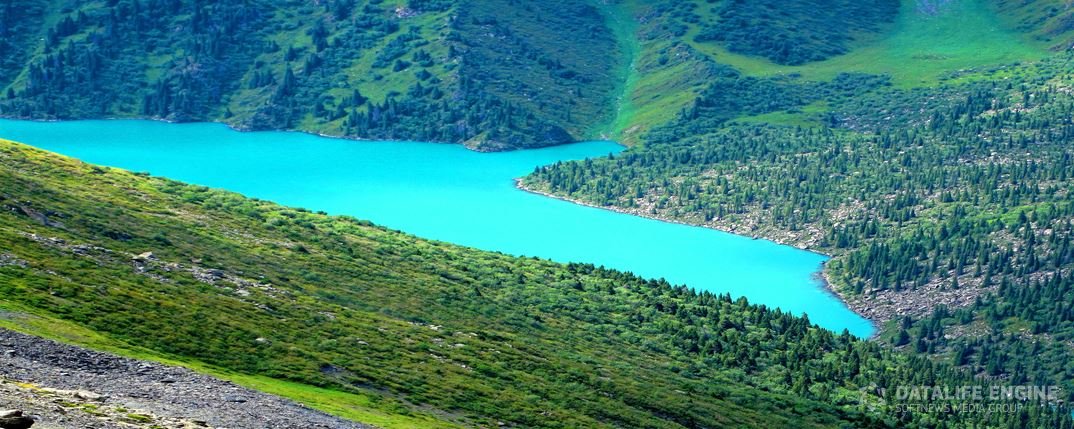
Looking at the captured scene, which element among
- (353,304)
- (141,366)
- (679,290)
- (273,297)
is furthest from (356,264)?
(141,366)

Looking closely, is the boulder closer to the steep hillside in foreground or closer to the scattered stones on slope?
the scattered stones on slope

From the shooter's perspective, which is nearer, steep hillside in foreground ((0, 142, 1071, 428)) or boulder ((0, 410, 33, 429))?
boulder ((0, 410, 33, 429))

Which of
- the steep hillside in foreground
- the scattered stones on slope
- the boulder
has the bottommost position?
the boulder

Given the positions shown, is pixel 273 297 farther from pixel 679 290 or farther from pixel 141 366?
pixel 679 290

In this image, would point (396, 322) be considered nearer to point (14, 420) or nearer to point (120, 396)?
point (120, 396)

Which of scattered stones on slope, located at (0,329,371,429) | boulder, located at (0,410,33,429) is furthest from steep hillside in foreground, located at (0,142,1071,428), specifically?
boulder, located at (0,410,33,429)
